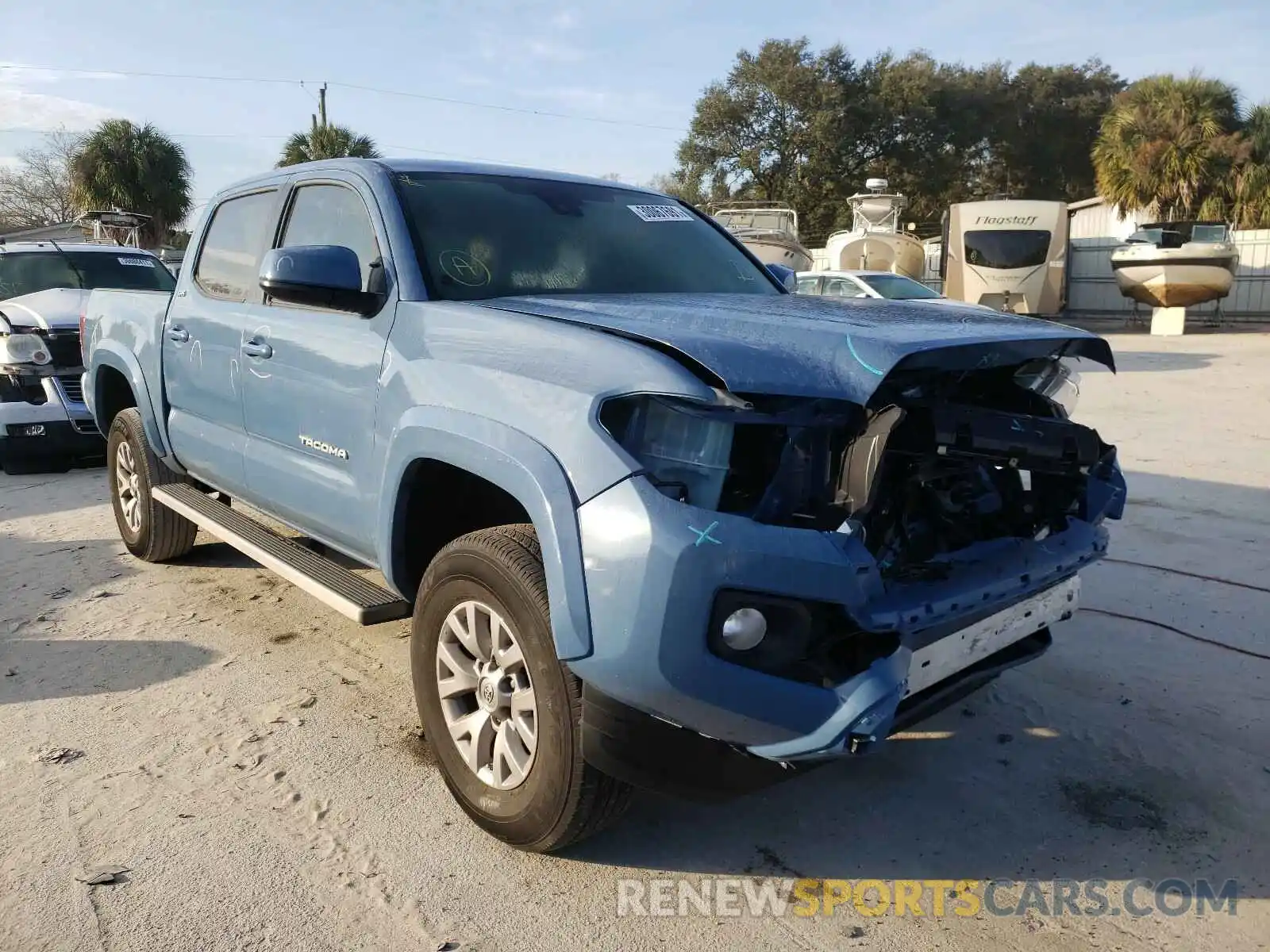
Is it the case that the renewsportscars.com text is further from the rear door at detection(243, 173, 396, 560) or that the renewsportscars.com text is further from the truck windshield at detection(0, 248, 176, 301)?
the truck windshield at detection(0, 248, 176, 301)

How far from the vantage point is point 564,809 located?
8.04 ft

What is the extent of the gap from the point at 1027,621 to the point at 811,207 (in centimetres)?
3872

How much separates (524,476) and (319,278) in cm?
114

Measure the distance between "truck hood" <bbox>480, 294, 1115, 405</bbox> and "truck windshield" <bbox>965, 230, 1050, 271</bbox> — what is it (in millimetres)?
19782

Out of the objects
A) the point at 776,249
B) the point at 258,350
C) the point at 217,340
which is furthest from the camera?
the point at 776,249

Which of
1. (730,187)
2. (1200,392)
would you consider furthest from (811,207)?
(1200,392)

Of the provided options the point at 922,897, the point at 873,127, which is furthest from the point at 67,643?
the point at 873,127

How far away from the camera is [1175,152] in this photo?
26562mm

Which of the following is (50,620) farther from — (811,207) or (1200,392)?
(811,207)

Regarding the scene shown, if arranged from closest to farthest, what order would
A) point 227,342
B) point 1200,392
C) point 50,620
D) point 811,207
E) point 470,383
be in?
point 470,383 < point 227,342 < point 50,620 < point 1200,392 < point 811,207

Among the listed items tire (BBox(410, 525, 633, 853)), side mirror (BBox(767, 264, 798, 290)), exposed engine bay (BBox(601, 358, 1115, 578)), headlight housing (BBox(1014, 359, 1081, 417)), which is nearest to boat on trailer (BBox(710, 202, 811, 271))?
side mirror (BBox(767, 264, 798, 290))

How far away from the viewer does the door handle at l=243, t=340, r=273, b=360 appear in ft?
12.1

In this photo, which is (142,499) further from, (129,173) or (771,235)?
(129,173)

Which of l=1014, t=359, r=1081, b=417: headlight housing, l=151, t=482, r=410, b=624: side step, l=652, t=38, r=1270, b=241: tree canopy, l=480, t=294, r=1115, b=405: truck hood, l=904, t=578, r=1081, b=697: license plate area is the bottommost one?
l=151, t=482, r=410, b=624: side step
